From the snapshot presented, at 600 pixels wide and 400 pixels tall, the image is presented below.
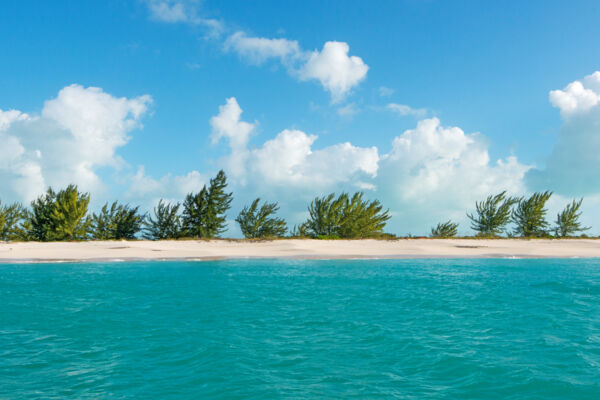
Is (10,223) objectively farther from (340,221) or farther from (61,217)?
(340,221)

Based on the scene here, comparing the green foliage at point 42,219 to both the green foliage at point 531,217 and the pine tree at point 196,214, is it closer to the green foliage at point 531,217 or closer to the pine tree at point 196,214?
the pine tree at point 196,214

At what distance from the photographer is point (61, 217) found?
104 feet

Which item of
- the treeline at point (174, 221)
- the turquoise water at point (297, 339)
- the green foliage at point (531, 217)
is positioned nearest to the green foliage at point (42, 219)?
the treeline at point (174, 221)

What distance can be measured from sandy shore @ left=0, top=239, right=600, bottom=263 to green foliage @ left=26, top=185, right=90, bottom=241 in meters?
3.69

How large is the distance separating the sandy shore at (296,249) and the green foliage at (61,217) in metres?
3.69

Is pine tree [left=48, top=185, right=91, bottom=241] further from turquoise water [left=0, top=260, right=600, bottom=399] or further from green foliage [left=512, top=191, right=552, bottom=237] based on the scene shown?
green foliage [left=512, top=191, right=552, bottom=237]

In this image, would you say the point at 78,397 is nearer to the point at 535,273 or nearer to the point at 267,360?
the point at 267,360

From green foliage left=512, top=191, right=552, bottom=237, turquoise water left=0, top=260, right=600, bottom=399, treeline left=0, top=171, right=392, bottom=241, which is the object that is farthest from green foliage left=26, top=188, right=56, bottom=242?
green foliage left=512, top=191, right=552, bottom=237

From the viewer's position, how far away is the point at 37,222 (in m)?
33.1

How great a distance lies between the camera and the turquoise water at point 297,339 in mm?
5930

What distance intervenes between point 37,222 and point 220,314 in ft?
99.5

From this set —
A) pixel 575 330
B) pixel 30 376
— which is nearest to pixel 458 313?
pixel 575 330

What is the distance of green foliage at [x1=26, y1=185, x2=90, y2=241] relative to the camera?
31.8 m

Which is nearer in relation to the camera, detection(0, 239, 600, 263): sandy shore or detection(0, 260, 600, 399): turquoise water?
detection(0, 260, 600, 399): turquoise water
